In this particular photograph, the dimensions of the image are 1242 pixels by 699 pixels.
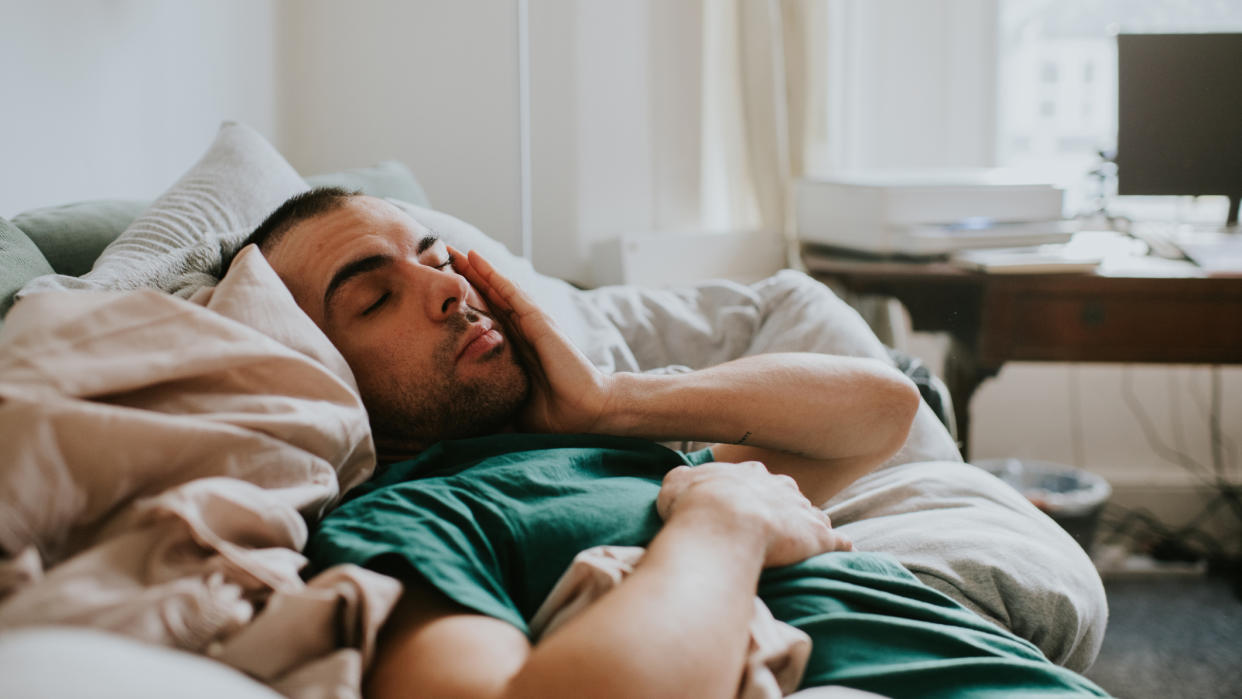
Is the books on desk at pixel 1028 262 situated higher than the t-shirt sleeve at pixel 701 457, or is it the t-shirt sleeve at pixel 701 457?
the books on desk at pixel 1028 262

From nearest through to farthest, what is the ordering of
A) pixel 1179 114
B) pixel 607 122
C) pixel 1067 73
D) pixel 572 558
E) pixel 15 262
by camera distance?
pixel 572 558 < pixel 15 262 < pixel 1179 114 < pixel 607 122 < pixel 1067 73

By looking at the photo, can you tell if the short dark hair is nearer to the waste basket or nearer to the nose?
the nose

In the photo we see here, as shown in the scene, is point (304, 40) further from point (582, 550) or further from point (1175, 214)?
point (1175, 214)

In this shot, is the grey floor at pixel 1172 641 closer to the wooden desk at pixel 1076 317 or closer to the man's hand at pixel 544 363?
the wooden desk at pixel 1076 317

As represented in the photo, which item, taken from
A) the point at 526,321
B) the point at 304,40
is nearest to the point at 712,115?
the point at 304,40

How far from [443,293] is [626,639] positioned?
517mm

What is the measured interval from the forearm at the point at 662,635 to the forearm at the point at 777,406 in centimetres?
34

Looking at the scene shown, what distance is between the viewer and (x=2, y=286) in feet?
3.09

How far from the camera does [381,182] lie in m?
1.63

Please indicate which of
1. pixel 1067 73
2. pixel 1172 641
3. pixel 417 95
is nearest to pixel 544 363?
pixel 417 95

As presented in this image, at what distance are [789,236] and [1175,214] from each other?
3.72 ft

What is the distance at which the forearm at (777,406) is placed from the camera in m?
1.10

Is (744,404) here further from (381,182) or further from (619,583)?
(381,182)

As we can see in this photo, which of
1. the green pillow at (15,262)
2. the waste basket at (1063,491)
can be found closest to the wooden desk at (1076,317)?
the waste basket at (1063,491)
